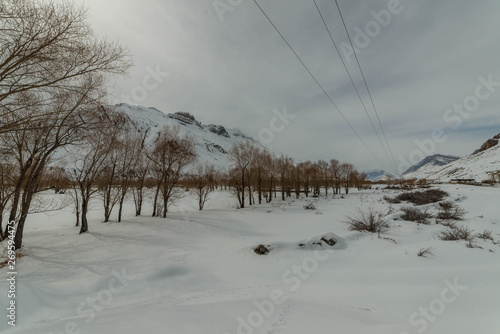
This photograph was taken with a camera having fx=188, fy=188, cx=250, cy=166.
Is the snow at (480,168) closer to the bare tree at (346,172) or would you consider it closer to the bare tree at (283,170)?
the bare tree at (346,172)

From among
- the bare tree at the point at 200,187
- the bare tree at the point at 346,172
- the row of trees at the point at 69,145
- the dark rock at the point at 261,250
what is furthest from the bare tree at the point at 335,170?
the dark rock at the point at 261,250

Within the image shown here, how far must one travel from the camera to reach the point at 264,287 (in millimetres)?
5613

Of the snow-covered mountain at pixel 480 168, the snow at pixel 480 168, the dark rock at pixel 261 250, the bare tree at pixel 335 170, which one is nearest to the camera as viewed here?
the dark rock at pixel 261 250

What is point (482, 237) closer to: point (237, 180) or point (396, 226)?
point (396, 226)

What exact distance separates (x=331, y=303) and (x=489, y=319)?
105 inches

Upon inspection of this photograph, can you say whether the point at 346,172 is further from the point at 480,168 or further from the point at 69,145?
the point at 480,168

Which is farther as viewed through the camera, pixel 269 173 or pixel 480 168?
pixel 480 168

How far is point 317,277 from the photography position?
6234mm

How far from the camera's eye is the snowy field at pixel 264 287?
3.48 m

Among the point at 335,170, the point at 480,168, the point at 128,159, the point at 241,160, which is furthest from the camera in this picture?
the point at 480,168

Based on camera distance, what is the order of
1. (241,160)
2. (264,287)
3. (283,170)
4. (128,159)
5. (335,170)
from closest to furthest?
(264,287)
(128,159)
(241,160)
(283,170)
(335,170)

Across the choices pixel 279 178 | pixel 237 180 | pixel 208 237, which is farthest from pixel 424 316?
pixel 279 178

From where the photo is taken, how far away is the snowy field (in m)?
3.48

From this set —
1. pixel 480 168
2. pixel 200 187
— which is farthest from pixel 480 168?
pixel 200 187
